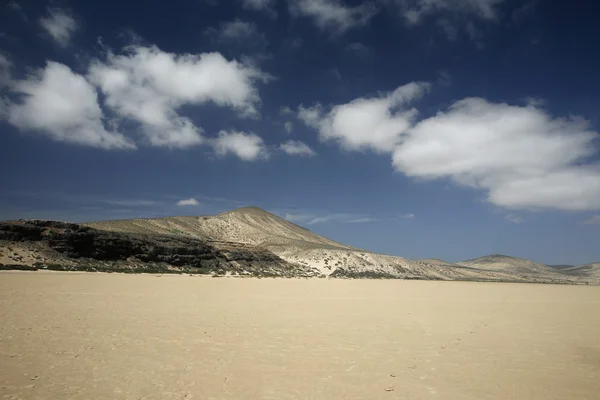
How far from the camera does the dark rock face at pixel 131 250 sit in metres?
36.4

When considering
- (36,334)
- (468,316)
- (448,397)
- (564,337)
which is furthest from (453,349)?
(36,334)

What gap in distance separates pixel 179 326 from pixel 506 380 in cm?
861

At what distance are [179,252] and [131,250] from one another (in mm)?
6108

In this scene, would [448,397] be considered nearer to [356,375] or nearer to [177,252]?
[356,375]

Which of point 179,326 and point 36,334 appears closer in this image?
point 36,334

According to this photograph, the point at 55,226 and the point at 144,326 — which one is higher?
the point at 55,226

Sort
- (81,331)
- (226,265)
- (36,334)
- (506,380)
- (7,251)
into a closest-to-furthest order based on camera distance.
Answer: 1. (506,380)
2. (36,334)
3. (81,331)
4. (7,251)
5. (226,265)

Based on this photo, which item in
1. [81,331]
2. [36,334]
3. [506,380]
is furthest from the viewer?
[81,331]

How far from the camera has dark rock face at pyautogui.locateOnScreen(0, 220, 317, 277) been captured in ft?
120

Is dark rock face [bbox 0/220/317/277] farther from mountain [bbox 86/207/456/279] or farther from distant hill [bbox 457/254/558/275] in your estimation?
distant hill [bbox 457/254/558/275]

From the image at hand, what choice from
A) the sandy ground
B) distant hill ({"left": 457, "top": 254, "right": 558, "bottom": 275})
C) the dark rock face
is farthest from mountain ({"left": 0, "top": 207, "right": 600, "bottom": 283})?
distant hill ({"left": 457, "top": 254, "right": 558, "bottom": 275})

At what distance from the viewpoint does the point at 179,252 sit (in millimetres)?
46312

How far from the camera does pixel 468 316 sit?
51.6ft

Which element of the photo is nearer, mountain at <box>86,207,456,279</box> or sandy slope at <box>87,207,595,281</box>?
mountain at <box>86,207,456,279</box>
